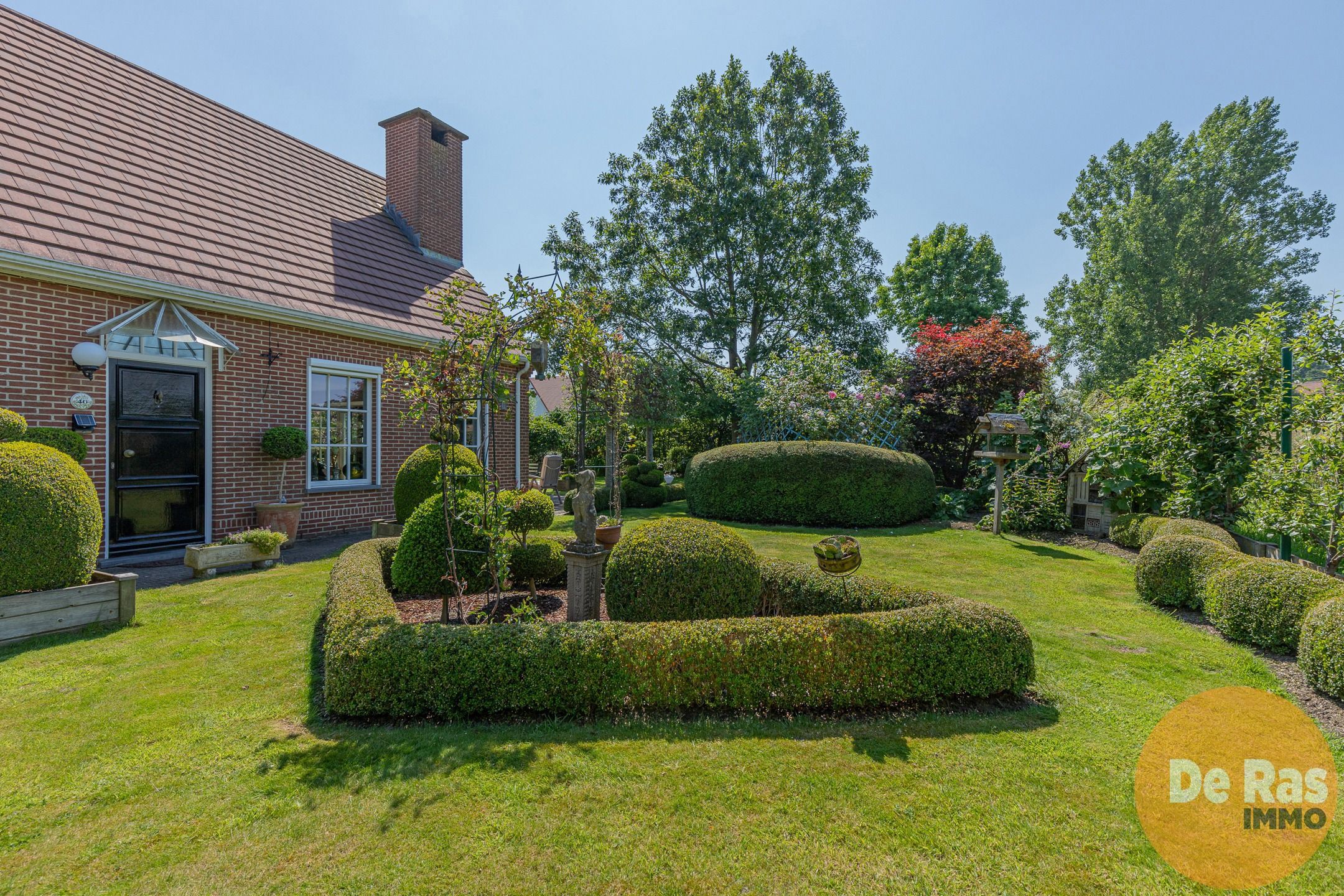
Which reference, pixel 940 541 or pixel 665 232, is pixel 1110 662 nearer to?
pixel 940 541

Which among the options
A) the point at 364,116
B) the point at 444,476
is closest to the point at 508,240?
the point at 364,116

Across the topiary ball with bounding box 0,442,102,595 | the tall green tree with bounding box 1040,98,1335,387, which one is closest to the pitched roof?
the topiary ball with bounding box 0,442,102,595

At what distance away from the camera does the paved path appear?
19.6 ft

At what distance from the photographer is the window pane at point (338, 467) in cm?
895

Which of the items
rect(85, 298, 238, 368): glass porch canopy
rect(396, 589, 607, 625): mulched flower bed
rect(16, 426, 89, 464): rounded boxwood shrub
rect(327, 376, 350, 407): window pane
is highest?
rect(85, 298, 238, 368): glass porch canopy

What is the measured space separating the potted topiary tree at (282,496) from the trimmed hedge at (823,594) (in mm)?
6624

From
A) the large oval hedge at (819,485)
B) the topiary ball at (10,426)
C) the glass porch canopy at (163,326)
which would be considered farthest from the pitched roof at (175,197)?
the large oval hedge at (819,485)

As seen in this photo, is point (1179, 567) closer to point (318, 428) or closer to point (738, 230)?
point (318, 428)

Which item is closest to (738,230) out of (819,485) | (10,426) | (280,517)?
(819,485)

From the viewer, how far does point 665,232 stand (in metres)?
18.6

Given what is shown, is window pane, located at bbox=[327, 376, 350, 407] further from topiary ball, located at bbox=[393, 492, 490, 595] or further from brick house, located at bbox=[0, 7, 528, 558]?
topiary ball, located at bbox=[393, 492, 490, 595]

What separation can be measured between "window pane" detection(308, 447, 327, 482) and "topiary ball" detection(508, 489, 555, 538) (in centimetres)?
476

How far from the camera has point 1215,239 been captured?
21094 millimetres

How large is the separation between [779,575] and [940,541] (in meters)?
5.17
